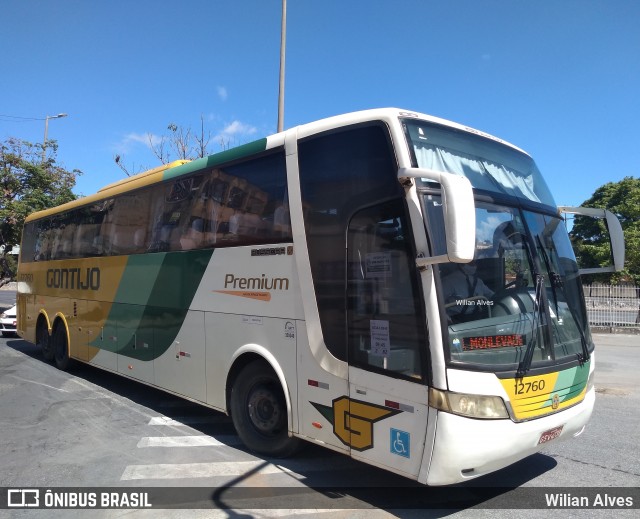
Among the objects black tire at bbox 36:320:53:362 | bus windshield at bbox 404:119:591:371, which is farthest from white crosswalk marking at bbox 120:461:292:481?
black tire at bbox 36:320:53:362

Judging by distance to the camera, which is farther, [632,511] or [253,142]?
[253,142]

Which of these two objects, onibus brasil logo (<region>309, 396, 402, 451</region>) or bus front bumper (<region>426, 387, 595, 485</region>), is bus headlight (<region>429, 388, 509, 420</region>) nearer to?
bus front bumper (<region>426, 387, 595, 485</region>)

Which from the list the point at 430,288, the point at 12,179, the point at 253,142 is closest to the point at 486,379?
the point at 430,288

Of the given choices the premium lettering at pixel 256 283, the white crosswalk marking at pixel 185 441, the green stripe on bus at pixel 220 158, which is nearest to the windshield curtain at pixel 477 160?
the premium lettering at pixel 256 283

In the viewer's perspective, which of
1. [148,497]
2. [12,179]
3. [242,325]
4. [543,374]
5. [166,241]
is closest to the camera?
[543,374]

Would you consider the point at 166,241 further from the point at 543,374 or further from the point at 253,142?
the point at 543,374

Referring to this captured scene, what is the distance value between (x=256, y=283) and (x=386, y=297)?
6.27 ft

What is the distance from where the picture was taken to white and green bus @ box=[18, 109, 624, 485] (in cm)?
380

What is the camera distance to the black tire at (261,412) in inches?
215

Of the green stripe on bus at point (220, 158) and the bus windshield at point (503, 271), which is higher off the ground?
the green stripe on bus at point (220, 158)

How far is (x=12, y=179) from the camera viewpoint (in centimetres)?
2152

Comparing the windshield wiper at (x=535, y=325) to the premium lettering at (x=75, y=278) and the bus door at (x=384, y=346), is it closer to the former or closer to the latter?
the bus door at (x=384, y=346)

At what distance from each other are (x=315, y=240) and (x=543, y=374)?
90.8 inches

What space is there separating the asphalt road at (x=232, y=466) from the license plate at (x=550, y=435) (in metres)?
0.22
